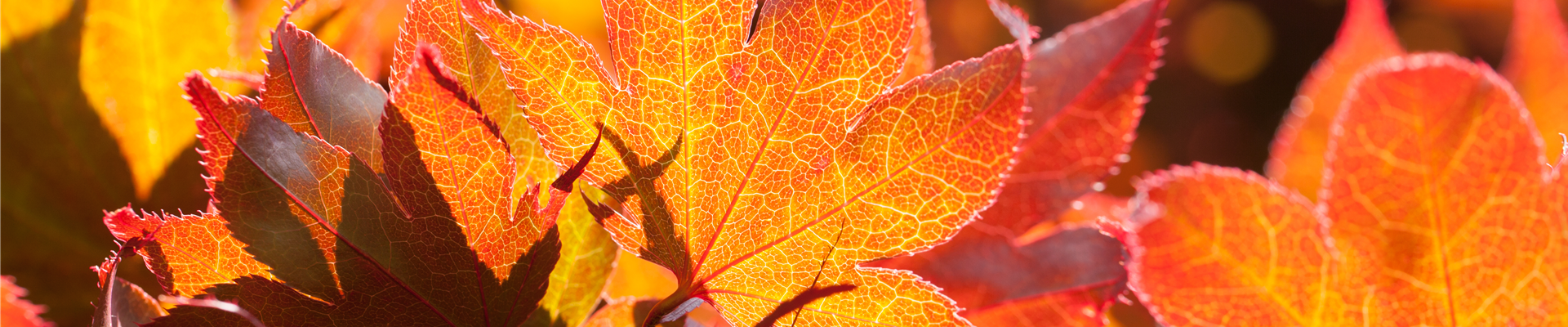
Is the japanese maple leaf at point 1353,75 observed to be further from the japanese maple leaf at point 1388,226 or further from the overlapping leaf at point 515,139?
the overlapping leaf at point 515,139

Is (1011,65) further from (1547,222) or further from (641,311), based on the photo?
(1547,222)

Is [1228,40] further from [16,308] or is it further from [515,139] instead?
[16,308]

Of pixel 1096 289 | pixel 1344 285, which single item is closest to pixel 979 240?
pixel 1096 289

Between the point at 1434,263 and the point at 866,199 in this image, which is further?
the point at 1434,263

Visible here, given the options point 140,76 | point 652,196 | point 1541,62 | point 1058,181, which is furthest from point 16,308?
point 1541,62

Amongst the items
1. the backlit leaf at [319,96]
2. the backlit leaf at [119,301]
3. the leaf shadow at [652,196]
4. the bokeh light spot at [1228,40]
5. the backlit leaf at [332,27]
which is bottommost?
the backlit leaf at [119,301]

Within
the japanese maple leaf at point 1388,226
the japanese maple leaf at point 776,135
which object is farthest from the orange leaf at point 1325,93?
the japanese maple leaf at point 776,135
